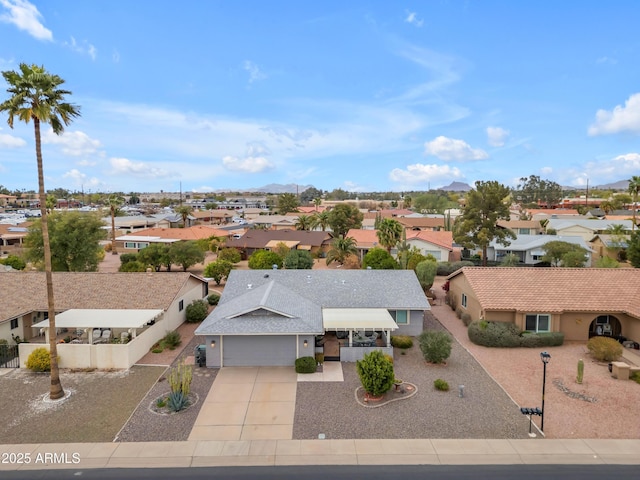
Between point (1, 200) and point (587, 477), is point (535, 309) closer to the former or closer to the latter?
point (587, 477)

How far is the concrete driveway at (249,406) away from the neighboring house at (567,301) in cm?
1451

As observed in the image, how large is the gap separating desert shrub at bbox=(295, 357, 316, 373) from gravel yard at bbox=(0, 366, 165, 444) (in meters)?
7.30

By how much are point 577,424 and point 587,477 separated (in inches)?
149

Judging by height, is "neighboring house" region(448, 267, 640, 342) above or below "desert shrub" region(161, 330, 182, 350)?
above

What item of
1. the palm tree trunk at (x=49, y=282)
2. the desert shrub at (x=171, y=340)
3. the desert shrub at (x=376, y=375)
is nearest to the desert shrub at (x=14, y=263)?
the desert shrub at (x=171, y=340)

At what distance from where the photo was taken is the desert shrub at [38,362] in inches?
877

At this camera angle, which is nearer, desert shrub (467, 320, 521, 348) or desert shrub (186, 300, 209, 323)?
desert shrub (467, 320, 521, 348)

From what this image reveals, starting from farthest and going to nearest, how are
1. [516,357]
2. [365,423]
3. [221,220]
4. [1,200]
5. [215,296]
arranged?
[1,200] → [221,220] → [215,296] → [516,357] → [365,423]

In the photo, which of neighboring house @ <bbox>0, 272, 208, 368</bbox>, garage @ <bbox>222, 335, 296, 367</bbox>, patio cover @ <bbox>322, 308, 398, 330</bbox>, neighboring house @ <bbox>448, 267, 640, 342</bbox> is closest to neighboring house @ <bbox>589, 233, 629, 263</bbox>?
neighboring house @ <bbox>448, 267, 640, 342</bbox>

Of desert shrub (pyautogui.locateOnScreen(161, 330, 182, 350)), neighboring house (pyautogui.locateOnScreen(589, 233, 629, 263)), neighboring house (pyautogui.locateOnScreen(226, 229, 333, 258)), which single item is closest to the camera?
desert shrub (pyautogui.locateOnScreen(161, 330, 182, 350))

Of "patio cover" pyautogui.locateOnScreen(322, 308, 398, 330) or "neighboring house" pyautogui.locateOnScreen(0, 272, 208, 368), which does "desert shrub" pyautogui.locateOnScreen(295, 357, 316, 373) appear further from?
"neighboring house" pyautogui.locateOnScreen(0, 272, 208, 368)

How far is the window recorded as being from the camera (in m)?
27.0

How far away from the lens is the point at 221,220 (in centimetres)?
12288

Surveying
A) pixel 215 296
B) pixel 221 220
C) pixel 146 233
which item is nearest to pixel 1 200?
pixel 221 220
